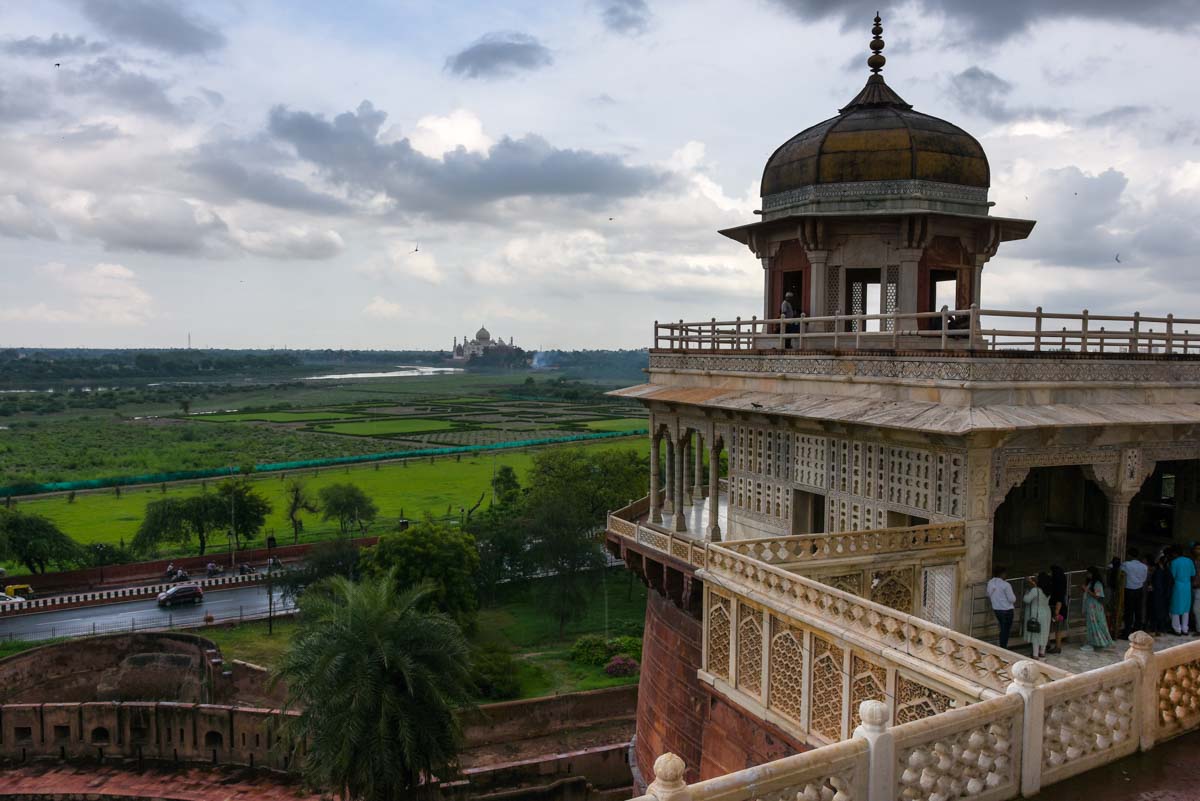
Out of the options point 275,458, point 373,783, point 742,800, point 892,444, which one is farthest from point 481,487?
point 742,800

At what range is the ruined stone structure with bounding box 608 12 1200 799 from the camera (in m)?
9.77

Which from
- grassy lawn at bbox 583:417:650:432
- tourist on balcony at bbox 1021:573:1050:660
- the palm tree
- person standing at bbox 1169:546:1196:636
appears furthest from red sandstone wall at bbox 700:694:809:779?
grassy lawn at bbox 583:417:650:432

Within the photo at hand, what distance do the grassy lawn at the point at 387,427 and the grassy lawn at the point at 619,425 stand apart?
697 inches

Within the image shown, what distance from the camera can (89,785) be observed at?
25906 millimetres

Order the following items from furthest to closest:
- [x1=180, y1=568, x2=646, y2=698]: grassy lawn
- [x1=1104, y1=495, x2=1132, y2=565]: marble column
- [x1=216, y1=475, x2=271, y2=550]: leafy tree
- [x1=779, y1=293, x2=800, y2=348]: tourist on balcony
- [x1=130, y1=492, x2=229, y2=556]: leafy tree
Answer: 1. [x1=216, y1=475, x2=271, y2=550]: leafy tree
2. [x1=130, y1=492, x2=229, y2=556]: leafy tree
3. [x1=180, y1=568, x2=646, y2=698]: grassy lawn
4. [x1=779, y1=293, x2=800, y2=348]: tourist on balcony
5. [x1=1104, y1=495, x2=1132, y2=565]: marble column

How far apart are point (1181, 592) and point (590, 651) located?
Result: 22955 mm

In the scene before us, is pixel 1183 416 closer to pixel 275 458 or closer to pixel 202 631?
pixel 202 631

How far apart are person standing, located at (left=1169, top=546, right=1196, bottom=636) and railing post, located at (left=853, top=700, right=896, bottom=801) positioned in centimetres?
838

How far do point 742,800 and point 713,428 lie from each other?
A: 12115 mm

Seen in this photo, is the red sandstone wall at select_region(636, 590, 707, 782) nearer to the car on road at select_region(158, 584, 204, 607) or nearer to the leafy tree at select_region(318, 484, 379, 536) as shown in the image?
the car on road at select_region(158, 584, 204, 607)

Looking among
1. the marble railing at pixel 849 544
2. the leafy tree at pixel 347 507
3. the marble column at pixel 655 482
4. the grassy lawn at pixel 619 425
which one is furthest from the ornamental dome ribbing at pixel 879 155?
the grassy lawn at pixel 619 425

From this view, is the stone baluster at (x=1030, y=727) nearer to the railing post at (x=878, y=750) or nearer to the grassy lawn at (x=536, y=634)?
the railing post at (x=878, y=750)

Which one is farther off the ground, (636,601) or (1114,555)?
(1114,555)

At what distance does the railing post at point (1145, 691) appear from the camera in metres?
6.61
